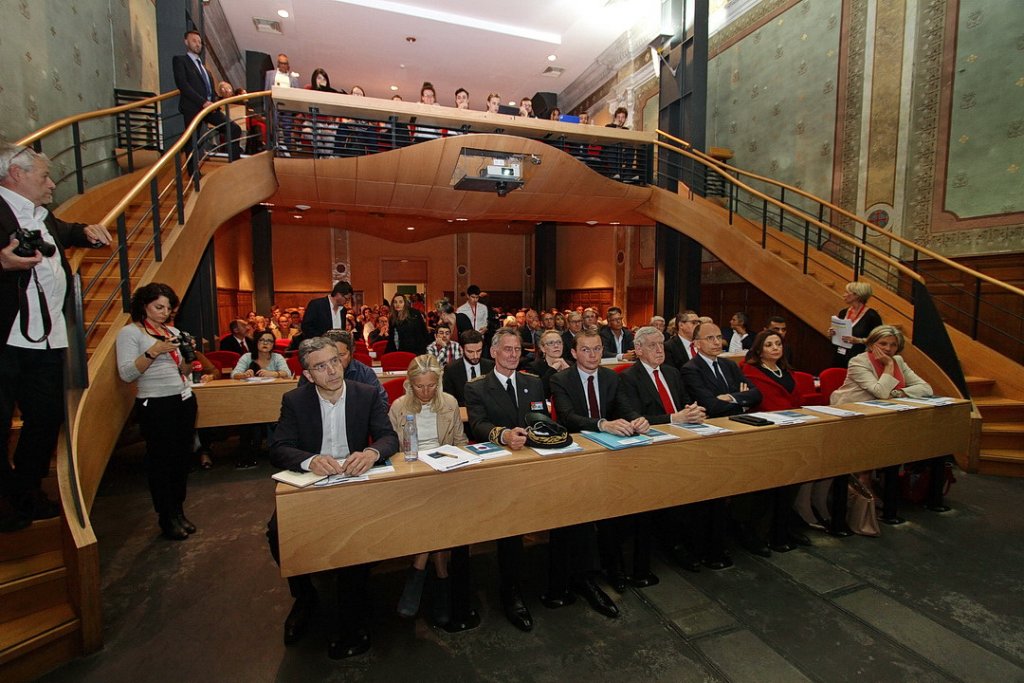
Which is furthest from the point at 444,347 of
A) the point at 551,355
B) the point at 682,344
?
the point at 682,344

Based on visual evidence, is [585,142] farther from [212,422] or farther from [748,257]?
[212,422]

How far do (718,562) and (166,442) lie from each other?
3.29m

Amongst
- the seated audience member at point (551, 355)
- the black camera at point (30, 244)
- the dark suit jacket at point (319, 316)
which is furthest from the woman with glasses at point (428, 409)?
the dark suit jacket at point (319, 316)

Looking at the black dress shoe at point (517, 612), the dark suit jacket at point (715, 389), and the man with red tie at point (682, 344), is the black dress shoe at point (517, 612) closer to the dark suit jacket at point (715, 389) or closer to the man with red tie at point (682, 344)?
the dark suit jacket at point (715, 389)

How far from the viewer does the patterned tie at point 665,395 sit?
307 cm

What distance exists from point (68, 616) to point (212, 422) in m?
2.24

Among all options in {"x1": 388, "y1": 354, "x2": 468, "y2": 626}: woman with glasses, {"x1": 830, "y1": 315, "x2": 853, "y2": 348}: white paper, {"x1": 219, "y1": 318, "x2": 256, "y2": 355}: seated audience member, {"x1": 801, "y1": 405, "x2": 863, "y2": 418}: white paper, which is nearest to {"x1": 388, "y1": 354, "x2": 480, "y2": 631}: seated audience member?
{"x1": 388, "y1": 354, "x2": 468, "y2": 626}: woman with glasses

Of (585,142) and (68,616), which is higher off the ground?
(585,142)

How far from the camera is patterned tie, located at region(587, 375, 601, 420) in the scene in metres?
2.95

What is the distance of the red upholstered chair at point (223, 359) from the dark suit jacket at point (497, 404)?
3965mm

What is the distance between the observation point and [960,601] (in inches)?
94.2

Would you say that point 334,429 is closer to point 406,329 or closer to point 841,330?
point 406,329

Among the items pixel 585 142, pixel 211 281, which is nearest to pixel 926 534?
pixel 585 142

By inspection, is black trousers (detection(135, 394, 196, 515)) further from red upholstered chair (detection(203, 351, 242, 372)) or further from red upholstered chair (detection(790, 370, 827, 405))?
red upholstered chair (detection(790, 370, 827, 405))
